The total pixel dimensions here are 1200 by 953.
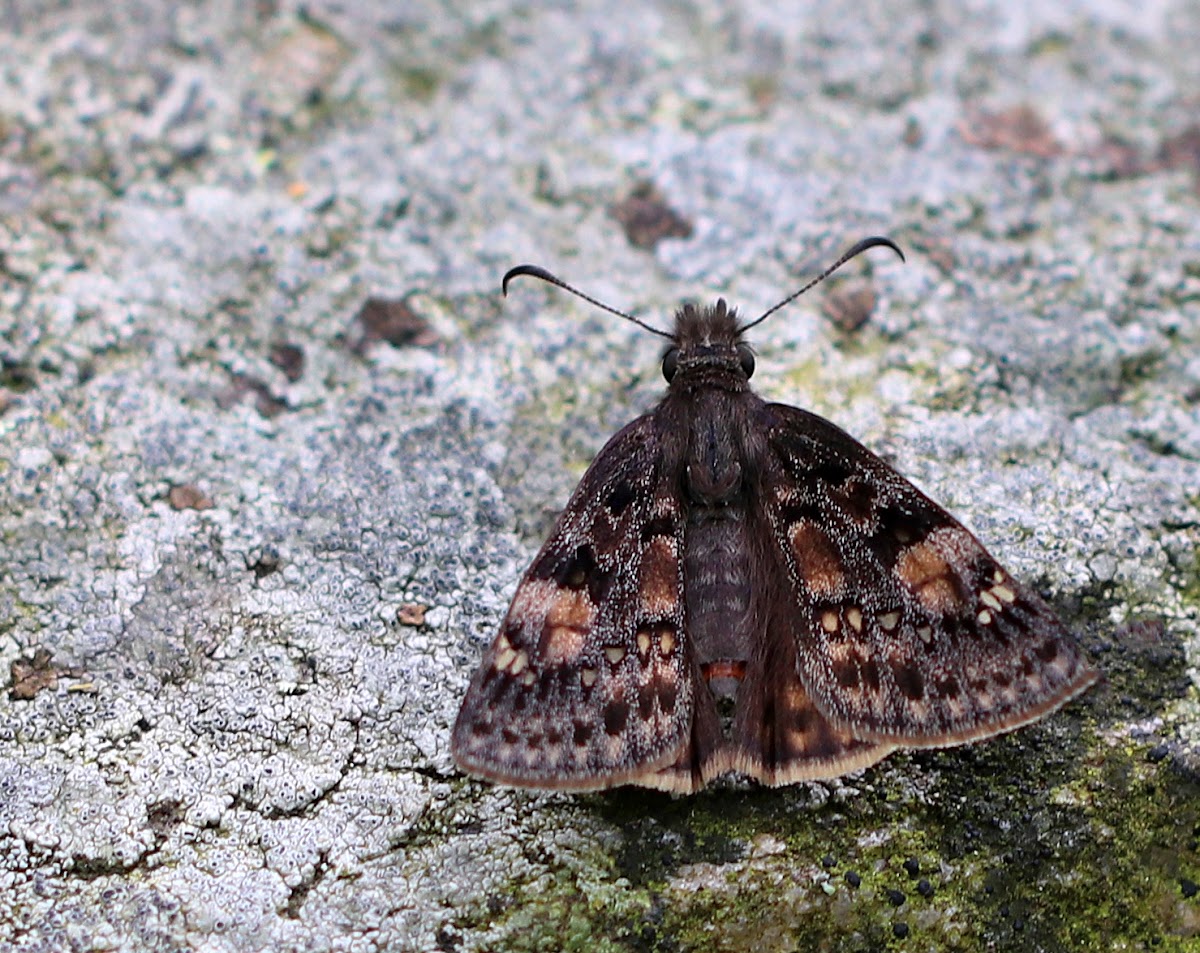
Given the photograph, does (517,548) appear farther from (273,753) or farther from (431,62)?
(431,62)

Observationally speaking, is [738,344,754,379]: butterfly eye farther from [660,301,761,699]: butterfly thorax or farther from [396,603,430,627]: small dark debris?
[396,603,430,627]: small dark debris

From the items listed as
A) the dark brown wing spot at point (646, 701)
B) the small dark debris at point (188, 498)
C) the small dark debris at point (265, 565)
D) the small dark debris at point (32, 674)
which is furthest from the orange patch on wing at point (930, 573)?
the small dark debris at point (32, 674)

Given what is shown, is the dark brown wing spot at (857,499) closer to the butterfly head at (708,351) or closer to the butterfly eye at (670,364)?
the butterfly head at (708,351)

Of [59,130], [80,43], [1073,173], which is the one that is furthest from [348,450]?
[1073,173]

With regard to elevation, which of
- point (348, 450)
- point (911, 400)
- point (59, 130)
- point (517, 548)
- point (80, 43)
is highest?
point (80, 43)

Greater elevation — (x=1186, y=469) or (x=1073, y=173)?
(x=1073, y=173)

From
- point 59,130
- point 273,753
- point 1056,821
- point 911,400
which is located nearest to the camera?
point 1056,821

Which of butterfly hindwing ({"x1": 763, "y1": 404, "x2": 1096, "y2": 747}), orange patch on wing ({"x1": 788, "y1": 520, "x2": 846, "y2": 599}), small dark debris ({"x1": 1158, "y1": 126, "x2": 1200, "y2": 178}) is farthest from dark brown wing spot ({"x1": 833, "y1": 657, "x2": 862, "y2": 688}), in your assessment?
small dark debris ({"x1": 1158, "y1": 126, "x2": 1200, "y2": 178})
